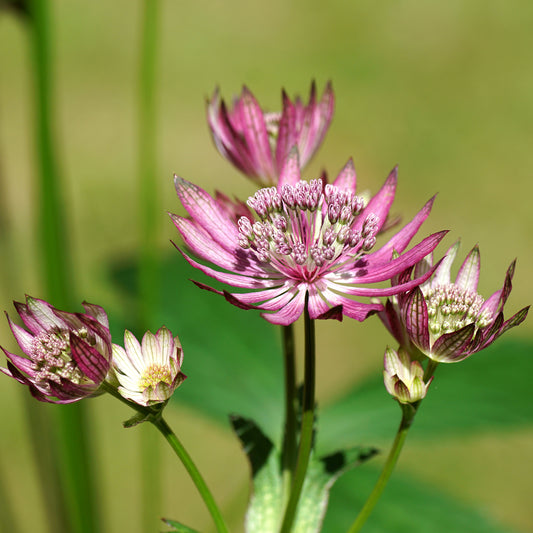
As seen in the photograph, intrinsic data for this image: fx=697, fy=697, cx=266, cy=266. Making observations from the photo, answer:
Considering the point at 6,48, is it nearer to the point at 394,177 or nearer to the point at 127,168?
the point at 127,168

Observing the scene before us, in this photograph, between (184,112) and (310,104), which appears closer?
(310,104)

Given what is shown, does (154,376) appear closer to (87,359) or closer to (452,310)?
(87,359)

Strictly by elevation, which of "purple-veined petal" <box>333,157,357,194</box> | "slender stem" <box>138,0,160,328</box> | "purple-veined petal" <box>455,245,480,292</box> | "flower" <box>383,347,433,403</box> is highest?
"slender stem" <box>138,0,160,328</box>

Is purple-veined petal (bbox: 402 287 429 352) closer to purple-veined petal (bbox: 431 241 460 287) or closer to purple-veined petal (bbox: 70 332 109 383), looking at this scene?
purple-veined petal (bbox: 431 241 460 287)

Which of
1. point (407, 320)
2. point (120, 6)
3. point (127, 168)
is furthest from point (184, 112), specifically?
point (407, 320)

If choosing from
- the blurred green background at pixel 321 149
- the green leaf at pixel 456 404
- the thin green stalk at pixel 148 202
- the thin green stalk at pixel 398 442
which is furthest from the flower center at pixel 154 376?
the blurred green background at pixel 321 149

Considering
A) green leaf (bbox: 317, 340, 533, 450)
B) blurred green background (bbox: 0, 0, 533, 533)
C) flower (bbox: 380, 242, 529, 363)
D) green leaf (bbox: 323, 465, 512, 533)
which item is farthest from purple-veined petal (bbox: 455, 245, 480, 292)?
blurred green background (bbox: 0, 0, 533, 533)
